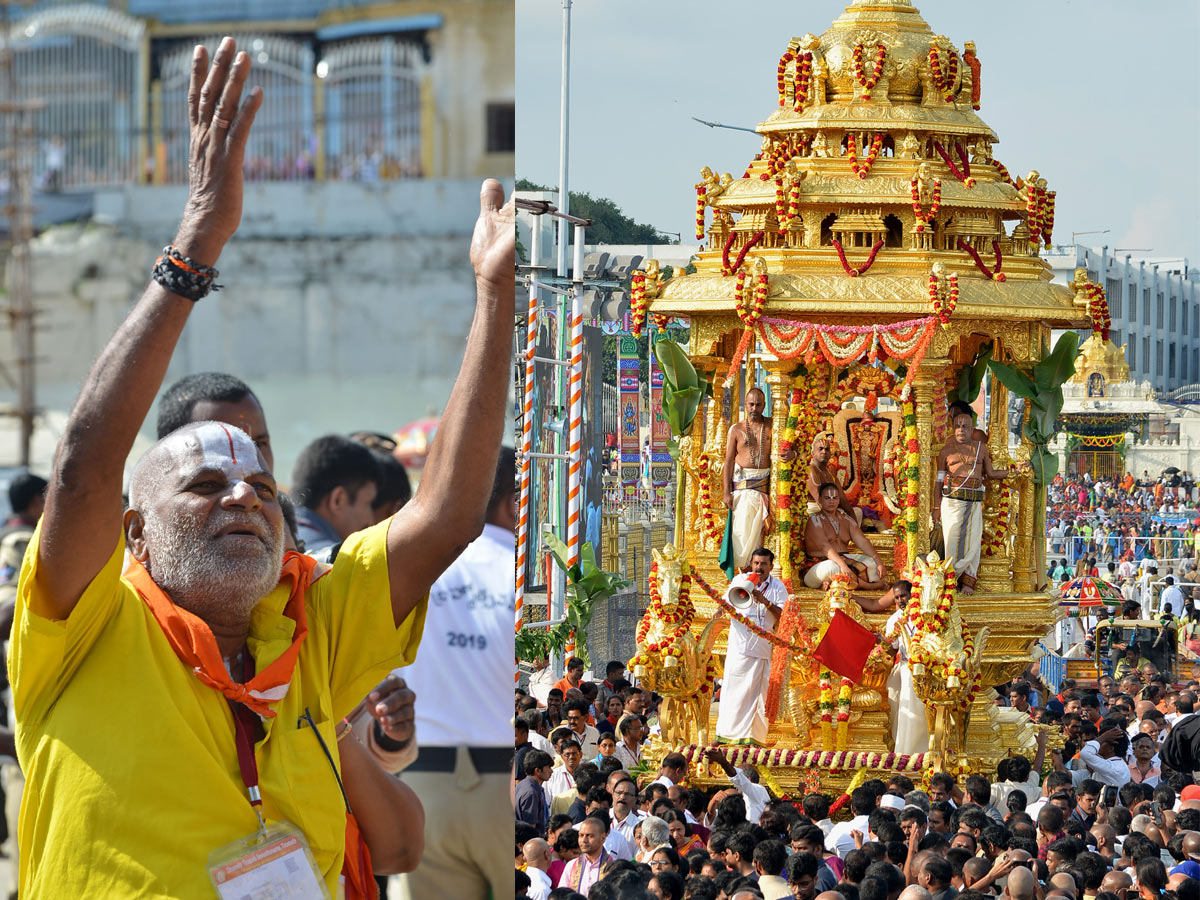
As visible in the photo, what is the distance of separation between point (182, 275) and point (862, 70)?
29.2 feet

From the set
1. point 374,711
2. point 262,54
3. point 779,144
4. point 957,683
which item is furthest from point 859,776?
point 262,54

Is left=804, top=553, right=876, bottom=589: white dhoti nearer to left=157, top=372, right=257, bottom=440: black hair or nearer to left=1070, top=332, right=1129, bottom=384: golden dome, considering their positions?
left=157, top=372, right=257, bottom=440: black hair

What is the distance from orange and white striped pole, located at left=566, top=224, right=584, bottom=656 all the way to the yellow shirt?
910 cm

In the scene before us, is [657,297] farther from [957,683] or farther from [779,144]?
[957,683]

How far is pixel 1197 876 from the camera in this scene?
6738 millimetres

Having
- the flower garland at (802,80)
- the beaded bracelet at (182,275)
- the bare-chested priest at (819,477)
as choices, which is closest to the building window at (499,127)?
the beaded bracelet at (182,275)

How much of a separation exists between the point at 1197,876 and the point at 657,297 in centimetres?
546

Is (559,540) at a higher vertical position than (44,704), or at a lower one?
lower

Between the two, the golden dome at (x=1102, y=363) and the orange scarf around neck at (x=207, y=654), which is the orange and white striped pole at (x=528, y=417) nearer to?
the orange scarf around neck at (x=207, y=654)

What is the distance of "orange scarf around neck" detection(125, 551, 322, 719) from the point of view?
3174 millimetres

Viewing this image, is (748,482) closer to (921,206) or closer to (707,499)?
(707,499)

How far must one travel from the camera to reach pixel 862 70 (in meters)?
11.3

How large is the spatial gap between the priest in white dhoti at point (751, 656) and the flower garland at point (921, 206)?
2220 millimetres

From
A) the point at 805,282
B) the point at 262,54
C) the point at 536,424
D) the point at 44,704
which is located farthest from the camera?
the point at 536,424
